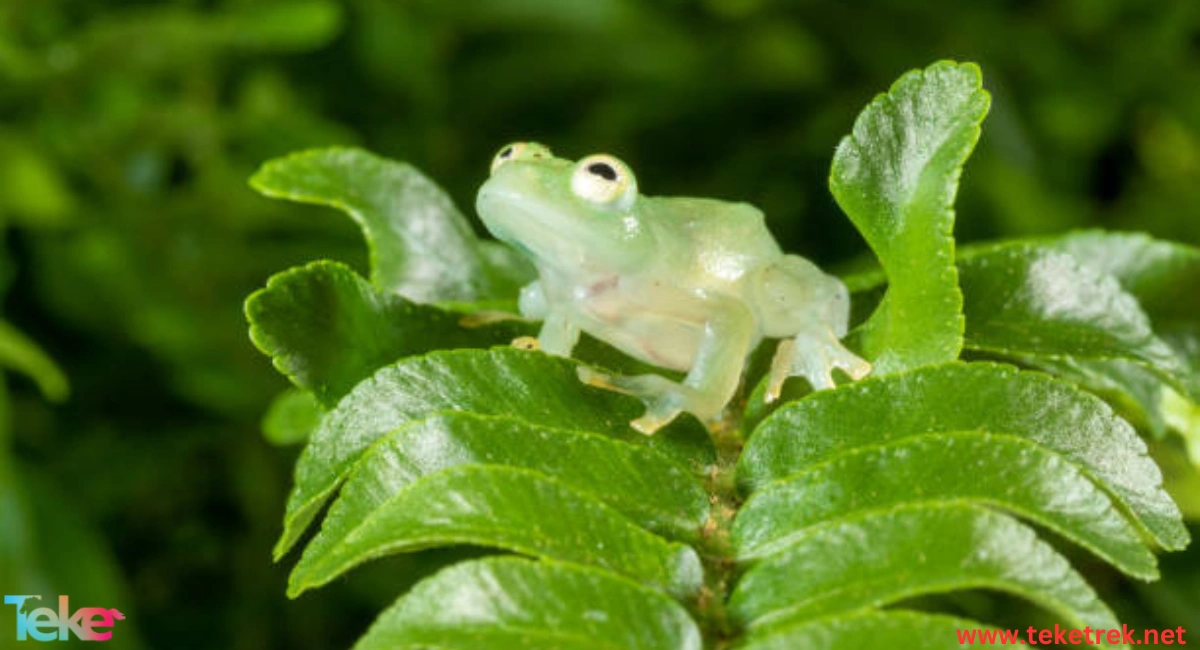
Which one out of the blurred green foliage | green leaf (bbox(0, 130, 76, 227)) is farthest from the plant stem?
green leaf (bbox(0, 130, 76, 227))

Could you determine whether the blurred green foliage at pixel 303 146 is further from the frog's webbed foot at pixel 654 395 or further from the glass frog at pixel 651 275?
the frog's webbed foot at pixel 654 395

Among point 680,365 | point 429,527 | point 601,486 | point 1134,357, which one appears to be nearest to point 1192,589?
point 1134,357

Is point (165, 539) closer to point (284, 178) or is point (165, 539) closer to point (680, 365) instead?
point (284, 178)

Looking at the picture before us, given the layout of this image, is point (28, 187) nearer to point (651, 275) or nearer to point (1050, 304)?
point (651, 275)

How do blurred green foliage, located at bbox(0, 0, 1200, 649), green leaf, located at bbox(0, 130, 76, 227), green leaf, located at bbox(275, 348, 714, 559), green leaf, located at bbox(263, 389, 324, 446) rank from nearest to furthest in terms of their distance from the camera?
1. green leaf, located at bbox(275, 348, 714, 559)
2. green leaf, located at bbox(263, 389, 324, 446)
3. green leaf, located at bbox(0, 130, 76, 227)
4. blurred green foliage, located at bbox(0, 0, 1200, 649)

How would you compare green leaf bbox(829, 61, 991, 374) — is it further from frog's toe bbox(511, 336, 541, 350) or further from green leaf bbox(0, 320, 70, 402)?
green leaf bbox(0, 320, 70, 402)

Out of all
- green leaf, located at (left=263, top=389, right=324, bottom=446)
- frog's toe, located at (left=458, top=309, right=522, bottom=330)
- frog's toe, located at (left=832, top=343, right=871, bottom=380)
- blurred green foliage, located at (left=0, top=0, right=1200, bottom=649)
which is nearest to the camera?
frog's toe, located at (left=832, top=343, right=871, bottom=380)
